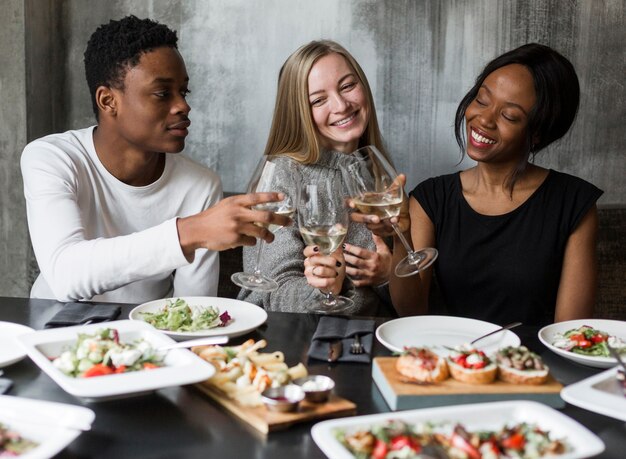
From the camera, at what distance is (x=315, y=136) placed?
278 cm

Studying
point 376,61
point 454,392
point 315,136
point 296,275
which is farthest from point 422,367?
point 376,61

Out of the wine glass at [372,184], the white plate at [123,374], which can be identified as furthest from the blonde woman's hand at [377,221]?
the white plate at [123,374]

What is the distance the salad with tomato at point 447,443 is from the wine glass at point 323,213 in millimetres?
633

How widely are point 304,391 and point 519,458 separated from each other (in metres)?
0.39

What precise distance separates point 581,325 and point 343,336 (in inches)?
23.7

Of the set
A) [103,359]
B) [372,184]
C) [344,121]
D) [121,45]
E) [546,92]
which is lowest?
[103,359]

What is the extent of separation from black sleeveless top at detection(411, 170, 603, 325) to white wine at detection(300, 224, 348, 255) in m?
0.99

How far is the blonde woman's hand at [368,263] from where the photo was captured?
2.24m

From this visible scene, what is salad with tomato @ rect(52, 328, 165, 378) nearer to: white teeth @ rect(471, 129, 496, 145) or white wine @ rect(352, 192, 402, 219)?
white wine @ rect(352, 192, 402, 219)

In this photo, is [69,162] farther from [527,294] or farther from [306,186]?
[527,294]

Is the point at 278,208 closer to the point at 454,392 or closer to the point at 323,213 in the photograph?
the point at 323,213

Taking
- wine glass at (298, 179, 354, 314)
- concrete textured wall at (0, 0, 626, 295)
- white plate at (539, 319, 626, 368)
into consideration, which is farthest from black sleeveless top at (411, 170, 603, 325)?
concrete textured wall at (0, 0, 626, 295)

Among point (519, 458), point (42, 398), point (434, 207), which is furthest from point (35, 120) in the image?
point (519, 458)

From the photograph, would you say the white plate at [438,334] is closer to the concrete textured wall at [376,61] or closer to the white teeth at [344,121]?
the white teeth at [344,121]
